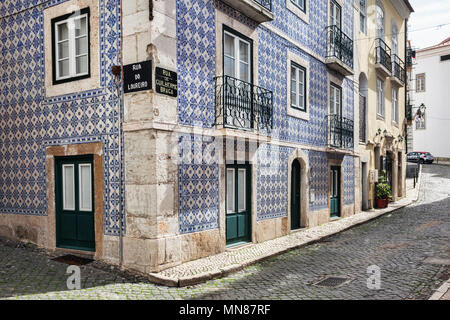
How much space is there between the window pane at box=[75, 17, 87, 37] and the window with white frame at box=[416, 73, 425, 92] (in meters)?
34.9

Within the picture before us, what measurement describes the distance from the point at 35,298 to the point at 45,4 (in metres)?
5.62

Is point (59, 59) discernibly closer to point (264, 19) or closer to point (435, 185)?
point (264, 19)

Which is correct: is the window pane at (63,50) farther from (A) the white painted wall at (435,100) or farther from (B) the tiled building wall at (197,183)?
(A) the white painted wall at (435,100)

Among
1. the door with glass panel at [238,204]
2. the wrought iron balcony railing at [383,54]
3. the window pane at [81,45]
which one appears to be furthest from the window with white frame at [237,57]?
the wrought iron balcony railing at [383,54]

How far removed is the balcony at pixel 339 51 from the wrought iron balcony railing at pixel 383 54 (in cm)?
332

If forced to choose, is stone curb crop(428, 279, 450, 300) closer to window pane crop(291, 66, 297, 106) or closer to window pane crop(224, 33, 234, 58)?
window pane crop(224, 33, 234, 58)

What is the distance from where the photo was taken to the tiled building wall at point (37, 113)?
720 cm

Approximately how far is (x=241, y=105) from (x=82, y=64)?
323cm

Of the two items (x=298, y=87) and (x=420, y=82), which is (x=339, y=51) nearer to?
(x=298, y=87)

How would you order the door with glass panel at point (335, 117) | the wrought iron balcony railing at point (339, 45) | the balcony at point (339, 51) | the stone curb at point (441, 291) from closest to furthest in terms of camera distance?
1. the stone curb at point (441, 291)
2. the balcony at point (339, 51)
3. the wrought iron balcony railing at point (339, 45)
4. the door with glass panel at point (335, 117)

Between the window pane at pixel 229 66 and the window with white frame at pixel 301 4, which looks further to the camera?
the window with white frame at pixel 301 4

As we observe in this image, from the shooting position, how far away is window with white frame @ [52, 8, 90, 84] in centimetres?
761

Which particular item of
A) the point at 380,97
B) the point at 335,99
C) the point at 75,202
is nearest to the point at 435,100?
the point at 380,97

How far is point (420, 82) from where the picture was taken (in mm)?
36125
